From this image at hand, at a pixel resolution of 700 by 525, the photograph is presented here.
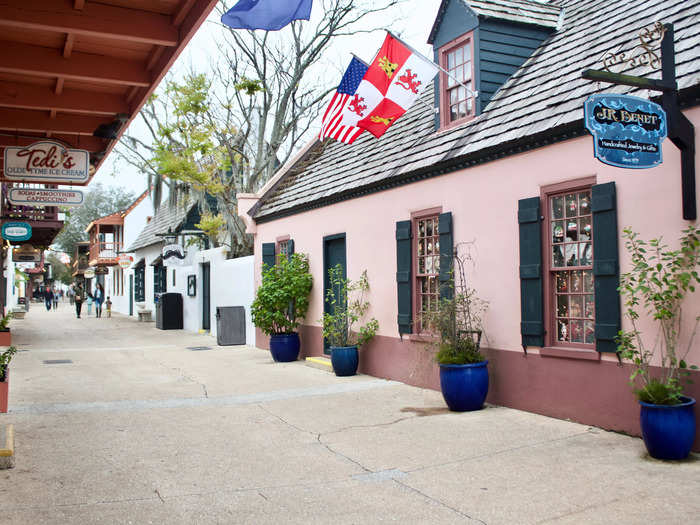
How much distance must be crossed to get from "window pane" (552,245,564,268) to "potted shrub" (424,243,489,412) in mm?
1294

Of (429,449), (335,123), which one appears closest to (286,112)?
(335,123)

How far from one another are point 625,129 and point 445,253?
13.1 ft

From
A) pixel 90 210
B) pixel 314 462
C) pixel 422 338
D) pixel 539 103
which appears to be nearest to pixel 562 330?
pixel 422 338

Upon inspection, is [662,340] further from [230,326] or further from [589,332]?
[230,326]

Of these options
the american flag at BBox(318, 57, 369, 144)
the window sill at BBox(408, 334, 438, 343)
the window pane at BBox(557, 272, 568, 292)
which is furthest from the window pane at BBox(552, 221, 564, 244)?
the american flag at BBox(318, 57, 369, 144)

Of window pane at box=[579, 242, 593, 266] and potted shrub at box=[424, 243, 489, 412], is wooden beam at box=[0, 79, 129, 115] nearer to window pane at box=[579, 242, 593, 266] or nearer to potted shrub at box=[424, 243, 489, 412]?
potted shrub at box=[424, 243, 489, 412]

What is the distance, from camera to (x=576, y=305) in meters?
7.57

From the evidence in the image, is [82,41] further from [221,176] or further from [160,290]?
[160,290]

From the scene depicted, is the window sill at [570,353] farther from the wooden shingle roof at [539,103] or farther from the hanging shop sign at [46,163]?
the hanging shop sign at [46,163]

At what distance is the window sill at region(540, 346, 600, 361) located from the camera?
7.03m

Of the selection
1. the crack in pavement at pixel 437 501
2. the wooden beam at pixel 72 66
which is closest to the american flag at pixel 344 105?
the wooden beam at pixel 72 66

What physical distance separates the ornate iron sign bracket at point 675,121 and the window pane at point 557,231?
5.73ft

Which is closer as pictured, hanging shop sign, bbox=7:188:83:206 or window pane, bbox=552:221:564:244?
window pane, bbox=552:221:564:244

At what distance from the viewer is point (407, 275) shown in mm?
10375
